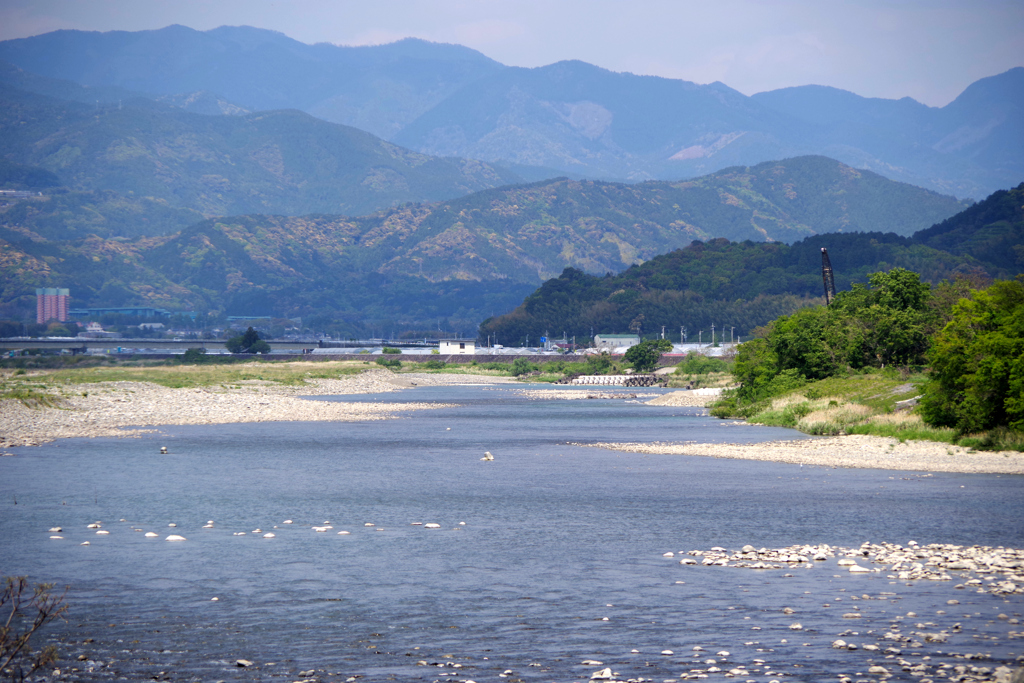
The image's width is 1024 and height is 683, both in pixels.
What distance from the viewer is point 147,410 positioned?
9025cm

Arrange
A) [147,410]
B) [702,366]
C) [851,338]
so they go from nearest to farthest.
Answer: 1. [851,338]
2. [147,410]
3. [702,366]

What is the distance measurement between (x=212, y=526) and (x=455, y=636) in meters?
15.9

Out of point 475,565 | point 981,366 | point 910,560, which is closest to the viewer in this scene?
point 910,560

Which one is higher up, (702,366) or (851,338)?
(851,338)

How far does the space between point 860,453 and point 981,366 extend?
8.11 metres

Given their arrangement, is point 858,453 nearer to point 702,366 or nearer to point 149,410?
point 149,410

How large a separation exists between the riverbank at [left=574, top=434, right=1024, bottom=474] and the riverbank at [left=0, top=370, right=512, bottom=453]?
118 feet

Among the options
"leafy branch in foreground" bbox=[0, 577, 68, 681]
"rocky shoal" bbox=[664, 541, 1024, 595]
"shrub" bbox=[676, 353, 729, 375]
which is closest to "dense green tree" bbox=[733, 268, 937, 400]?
"rocky shoal" bbox=[664, 541, 1024, 595]

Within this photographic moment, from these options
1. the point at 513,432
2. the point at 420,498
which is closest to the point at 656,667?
the point at 420,498

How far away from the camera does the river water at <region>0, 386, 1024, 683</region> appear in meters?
19.9

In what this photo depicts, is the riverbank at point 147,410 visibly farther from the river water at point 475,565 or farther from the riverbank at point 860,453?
the riverbank at point 860,453

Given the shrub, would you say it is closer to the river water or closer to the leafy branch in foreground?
the river water

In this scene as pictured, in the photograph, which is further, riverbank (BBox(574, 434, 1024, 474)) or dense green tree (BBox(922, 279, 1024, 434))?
dense green tree (BBox(922, 279, 1024, 434))

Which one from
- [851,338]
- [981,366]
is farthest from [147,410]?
[981,366]
